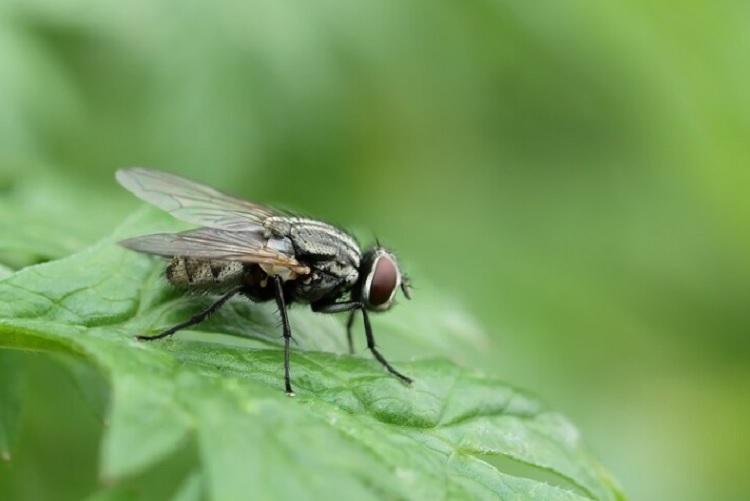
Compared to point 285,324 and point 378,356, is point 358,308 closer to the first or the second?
point 378,356

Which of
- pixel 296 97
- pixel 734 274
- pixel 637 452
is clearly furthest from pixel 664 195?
pixel 296 97

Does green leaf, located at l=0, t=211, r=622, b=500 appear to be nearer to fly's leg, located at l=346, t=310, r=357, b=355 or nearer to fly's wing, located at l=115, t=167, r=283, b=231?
fly's leg, located at l=346, t=310, r=357, b=355

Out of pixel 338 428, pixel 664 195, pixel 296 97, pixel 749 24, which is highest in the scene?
pixel 749 24

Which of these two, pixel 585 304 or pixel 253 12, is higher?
pixel 253 12

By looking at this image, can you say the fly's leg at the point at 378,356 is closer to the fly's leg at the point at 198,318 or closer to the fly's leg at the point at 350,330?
the fly's leg at the point at 350,330

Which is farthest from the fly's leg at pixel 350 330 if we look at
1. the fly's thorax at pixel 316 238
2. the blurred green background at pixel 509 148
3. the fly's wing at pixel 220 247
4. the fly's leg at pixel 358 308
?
the blurred green background at pixel 509 148

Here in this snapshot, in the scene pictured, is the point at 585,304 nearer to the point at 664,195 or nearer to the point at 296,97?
the point at 664,195

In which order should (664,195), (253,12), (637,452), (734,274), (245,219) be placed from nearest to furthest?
(245,219) < (253,12) < (637,452) < (734,274) < (664,195)
